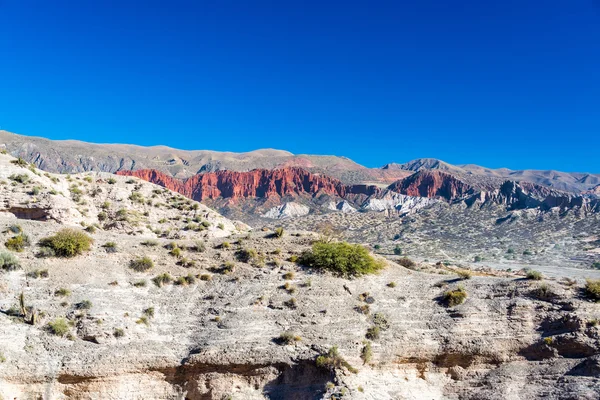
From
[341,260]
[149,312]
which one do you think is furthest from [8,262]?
[341,260]

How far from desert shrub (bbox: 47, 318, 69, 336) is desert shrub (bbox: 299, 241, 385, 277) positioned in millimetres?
9506

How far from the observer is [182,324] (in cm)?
1560

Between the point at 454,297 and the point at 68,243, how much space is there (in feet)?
53.1

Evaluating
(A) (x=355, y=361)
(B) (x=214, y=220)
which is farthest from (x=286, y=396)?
(B) (x=214, y=220)

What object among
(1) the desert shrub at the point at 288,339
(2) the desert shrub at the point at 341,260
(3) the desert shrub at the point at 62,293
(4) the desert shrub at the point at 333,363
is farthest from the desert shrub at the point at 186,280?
(4) the desert shrub at the point at 333,363

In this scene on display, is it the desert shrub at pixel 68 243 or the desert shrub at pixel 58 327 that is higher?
the desert shrub at pixel 68 243

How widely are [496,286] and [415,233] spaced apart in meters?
65.7

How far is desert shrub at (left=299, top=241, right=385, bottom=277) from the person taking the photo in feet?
59.8

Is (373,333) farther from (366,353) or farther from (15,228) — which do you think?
(15,228)

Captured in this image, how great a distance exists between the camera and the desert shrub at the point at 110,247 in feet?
60.6

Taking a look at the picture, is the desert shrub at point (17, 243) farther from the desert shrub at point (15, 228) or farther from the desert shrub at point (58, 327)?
the desert shrub at point (58, 327)

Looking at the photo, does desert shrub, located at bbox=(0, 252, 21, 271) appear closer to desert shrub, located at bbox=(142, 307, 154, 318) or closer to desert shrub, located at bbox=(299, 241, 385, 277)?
desert shrub, located at bbox=(142, 307, 154, 318)

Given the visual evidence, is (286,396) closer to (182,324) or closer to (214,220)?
(182,324)

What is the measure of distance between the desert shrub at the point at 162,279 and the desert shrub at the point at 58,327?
364 cm
